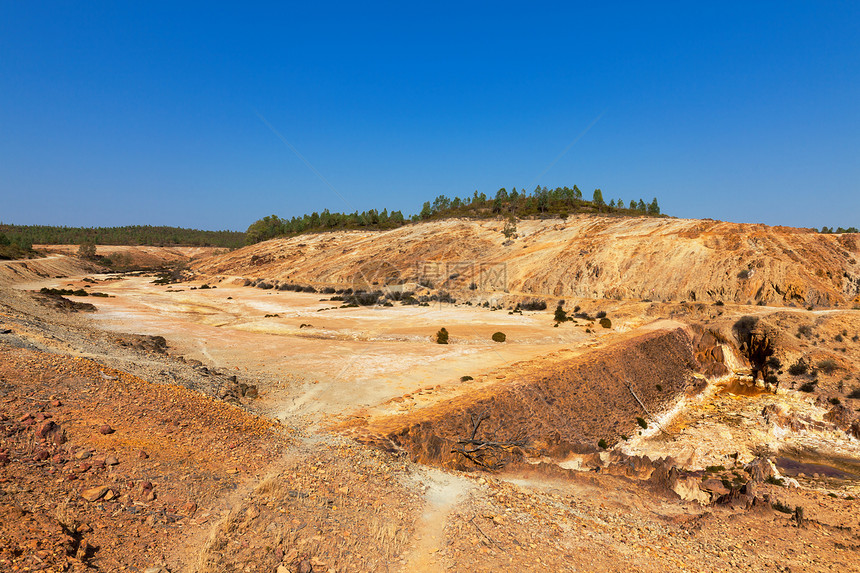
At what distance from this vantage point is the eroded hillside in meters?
40.2

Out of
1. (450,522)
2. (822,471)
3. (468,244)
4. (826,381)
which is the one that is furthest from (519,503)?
(468,244)

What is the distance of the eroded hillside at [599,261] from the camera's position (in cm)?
4022

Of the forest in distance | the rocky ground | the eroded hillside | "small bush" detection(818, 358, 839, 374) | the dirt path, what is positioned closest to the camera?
the rocky ground

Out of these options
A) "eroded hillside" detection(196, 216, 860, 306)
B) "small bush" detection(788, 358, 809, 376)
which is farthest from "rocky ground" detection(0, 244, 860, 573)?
"eroded hillside" detection(196, 216, 860, 306)

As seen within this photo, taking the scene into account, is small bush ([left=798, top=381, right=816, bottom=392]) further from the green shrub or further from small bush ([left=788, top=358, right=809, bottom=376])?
the green shrub

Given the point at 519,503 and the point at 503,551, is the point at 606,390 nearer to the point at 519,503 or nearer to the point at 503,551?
the point at 519,503

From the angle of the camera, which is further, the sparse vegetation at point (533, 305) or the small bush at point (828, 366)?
the sparse vegetation at point (533, 305)

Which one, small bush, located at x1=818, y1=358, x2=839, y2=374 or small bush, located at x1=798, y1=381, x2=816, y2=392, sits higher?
small bush, located at x1=818, y1=358, x2=839, y2=374

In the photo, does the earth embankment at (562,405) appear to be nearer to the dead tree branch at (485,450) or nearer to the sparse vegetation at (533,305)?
the dead tree branch at (485,450)

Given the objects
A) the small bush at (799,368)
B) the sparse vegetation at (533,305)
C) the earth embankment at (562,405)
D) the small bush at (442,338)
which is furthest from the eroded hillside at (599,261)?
the small bush at (442,338)

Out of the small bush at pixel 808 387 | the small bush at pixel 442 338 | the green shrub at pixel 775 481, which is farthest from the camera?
the small bush at pixel 442 338

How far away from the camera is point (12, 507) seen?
20.2 feet

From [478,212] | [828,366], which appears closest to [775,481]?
[828,366]

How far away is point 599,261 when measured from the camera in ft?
175
